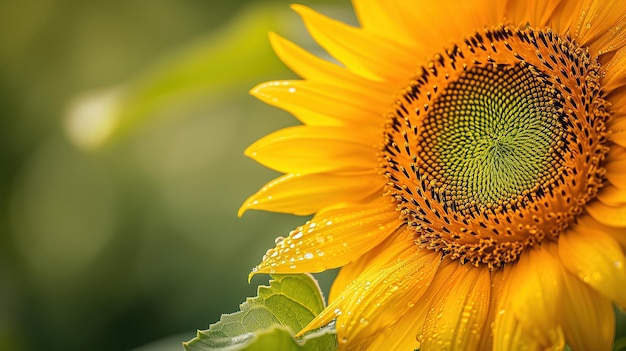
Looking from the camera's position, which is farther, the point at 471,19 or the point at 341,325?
the point at 471,19

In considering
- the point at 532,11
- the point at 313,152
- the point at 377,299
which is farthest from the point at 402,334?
the point at 532,11

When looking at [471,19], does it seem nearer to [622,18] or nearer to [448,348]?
[622,18]

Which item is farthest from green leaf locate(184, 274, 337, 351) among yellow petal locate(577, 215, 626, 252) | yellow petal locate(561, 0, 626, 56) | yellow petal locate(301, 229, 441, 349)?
yellow petal locate(561, 0, 626, 56)

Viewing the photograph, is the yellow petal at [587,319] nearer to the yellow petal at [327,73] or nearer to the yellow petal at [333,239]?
the yellow petal at [333,239]

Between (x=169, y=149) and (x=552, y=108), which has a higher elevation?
(x=169, y=149)

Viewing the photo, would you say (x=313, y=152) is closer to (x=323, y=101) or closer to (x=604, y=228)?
(x=323, y=101)

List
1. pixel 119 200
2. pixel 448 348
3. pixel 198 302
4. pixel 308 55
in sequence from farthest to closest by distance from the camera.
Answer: pixel 119 200, pixel 198 302, pixel 308 55, pixel 448 348

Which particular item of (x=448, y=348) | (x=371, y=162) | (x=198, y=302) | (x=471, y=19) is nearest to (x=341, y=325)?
(x=448, y=348)
